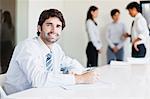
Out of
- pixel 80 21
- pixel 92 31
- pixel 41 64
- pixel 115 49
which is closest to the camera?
pixel 41 64

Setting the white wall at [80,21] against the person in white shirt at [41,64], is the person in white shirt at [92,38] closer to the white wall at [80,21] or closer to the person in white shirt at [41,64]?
the white wall at [80,21]

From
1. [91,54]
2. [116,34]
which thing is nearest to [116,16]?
[116,34]

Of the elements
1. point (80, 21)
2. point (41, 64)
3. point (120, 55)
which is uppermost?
point (80, 21)

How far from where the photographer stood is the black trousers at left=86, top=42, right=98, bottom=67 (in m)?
5.25

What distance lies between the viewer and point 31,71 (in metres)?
1.54

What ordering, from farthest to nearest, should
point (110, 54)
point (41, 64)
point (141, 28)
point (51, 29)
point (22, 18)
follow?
point (110, 54)
point (22, 18)
point (141, 28)
point (51, 29)
point (41, 64)

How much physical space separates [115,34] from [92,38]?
0.44m

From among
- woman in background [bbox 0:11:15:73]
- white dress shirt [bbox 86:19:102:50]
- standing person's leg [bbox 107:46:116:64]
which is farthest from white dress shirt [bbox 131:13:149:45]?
woman in background [bbox 0:11:15:73]

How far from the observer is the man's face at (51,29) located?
171 centimetres

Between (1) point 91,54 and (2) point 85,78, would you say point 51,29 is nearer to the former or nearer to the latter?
(2) point 85,78

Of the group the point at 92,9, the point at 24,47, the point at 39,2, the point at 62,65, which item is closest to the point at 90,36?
the point at 92,9

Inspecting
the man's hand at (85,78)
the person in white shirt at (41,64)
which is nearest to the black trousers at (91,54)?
the person in white shirt at (41,64)

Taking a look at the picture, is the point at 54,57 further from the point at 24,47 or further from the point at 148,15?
the point at 148,15

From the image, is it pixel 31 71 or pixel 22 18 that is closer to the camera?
pixel 31 71
